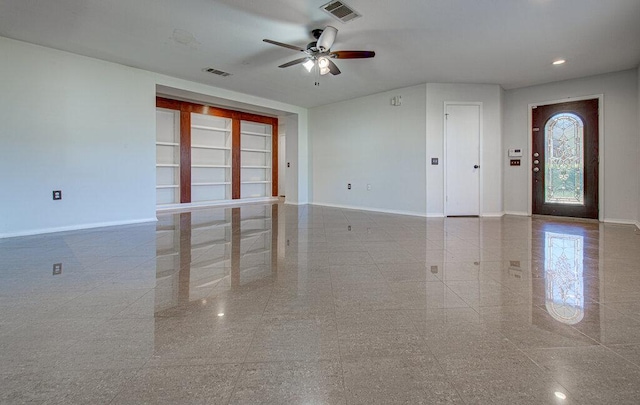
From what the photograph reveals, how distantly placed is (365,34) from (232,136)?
5.48 meters

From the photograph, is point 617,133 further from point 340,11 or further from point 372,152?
point 340,11

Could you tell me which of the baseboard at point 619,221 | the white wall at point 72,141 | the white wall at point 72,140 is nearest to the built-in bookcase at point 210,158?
the white wall at point 72,140

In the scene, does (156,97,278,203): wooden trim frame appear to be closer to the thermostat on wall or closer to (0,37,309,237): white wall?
(0,37,309,237): white wall

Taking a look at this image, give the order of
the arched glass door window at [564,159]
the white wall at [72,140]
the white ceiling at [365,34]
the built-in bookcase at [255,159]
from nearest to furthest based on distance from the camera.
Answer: the white ceiling at [365,34] → the white wall at [72,140] → the arched glass door window at [564,159] → the built-in bookcase at [255,159]

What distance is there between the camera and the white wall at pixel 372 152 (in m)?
6.63

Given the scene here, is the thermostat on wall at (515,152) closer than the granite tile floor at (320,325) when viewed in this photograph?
No

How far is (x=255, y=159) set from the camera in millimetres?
9703

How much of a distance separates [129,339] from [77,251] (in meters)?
2.53

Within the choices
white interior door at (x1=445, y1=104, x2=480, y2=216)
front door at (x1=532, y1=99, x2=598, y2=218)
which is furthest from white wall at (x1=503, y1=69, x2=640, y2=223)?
white interior door at (x1=445, y1=104, x2=480, y2=216)

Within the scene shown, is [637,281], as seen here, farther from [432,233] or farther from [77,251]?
[77,251]

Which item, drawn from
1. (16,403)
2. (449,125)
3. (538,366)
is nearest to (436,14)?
(449,125)

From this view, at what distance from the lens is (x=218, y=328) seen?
1732 mm

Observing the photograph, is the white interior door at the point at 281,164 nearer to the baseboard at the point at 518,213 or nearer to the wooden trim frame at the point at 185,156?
the wooden trim frame at the point at 185,156

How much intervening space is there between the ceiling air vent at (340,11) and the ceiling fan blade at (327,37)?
0.54 feet
